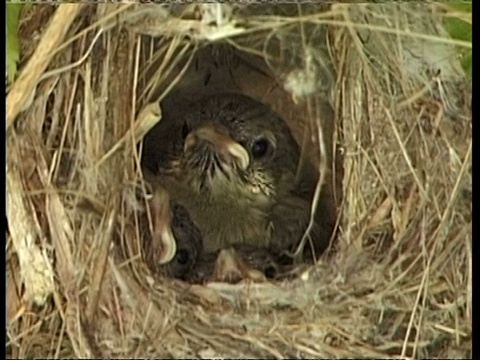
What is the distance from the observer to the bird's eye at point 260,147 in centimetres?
232

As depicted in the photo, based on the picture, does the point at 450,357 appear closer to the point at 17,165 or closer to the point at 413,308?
the point at 413,308

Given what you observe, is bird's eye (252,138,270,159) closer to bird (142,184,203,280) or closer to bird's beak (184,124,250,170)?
bird's beak (184,124,250,170)

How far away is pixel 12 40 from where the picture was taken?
5.01 feet

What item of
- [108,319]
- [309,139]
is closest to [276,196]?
[309,139]

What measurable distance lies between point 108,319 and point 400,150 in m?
0.56

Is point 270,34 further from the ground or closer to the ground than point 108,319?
further from the ground

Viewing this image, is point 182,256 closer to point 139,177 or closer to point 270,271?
point 270,271

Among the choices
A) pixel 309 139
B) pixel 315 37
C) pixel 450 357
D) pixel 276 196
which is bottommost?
pixel 450 357

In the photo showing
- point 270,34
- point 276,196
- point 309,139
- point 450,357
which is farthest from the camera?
point 276,196

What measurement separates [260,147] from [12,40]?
91 centimetres

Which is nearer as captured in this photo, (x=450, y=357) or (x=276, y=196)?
(x=450, y=357)

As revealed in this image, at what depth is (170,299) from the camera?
1634 mm

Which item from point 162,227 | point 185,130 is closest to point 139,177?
point 162,227

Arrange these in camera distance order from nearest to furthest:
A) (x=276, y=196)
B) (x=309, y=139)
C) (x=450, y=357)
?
1. (x=450, y=357)
2. (x=309, y=139)
3. (x=276, y=196)
